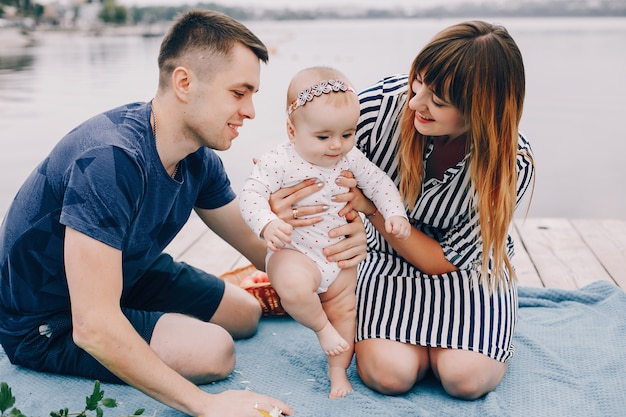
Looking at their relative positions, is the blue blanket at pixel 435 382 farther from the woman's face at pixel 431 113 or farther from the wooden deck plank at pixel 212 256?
the woman's face at pixel 431 113

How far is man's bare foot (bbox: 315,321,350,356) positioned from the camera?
216 centimetres

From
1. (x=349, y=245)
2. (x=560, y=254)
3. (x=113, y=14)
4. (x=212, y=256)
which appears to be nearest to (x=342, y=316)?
(x=349, y=245)

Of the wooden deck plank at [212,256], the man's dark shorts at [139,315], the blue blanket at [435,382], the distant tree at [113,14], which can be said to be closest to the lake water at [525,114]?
the wooden deck plank at [212,256]

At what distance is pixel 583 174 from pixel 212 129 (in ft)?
14.0

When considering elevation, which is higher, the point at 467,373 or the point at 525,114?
the point at 467,373

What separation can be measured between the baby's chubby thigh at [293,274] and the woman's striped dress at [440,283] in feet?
1.17

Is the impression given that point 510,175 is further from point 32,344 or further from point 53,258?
point 32,344

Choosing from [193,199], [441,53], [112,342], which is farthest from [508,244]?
[112,342]

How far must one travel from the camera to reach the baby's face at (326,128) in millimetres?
2008

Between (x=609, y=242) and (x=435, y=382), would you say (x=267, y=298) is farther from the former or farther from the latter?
(x=609, y=242)

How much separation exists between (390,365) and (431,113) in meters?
0.82

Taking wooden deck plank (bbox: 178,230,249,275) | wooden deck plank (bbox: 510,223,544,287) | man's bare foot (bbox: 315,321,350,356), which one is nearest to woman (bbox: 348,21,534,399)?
man's bare foot (bbox: 315,321,350,356)

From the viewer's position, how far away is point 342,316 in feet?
7.54

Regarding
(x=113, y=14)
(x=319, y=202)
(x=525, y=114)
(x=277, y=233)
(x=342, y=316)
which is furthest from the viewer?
(x=113, y=14)
